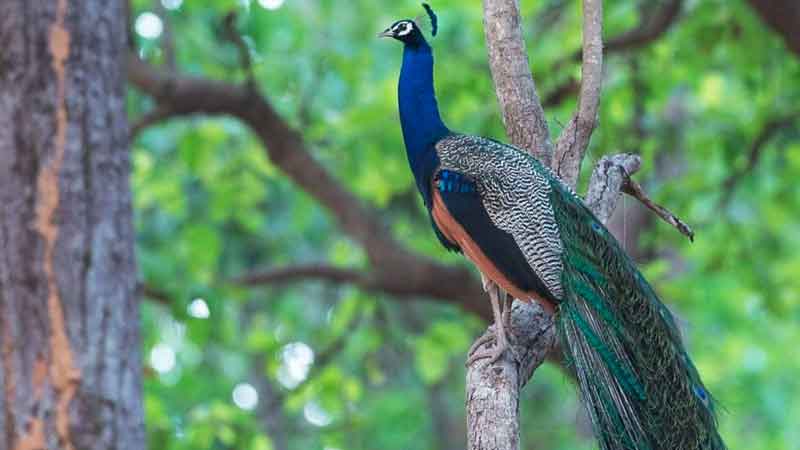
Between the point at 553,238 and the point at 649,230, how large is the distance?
482 centimetres

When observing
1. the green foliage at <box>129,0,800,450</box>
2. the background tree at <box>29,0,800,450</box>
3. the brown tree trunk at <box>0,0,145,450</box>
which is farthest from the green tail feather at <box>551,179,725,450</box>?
the green foliage at <box>129,0,800,450</box>

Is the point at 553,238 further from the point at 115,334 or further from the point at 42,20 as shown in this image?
the point at 42,20

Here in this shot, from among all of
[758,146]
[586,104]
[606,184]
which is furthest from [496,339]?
[758,146]

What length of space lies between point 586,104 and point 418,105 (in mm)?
532

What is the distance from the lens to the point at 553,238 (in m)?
3.67

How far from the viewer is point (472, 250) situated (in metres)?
3.77

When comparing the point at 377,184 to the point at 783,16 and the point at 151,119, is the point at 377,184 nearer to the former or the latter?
the point at 151,119

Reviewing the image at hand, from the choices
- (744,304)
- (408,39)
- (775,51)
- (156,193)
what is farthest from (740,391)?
(408,39)

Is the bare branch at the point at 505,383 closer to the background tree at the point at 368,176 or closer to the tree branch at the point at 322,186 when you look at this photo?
the background tree at the point at 368,176

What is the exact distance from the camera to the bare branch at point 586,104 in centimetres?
402

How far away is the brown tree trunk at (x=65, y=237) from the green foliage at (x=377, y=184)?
6.64ft

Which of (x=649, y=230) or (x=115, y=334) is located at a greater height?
(x=649, y=230)

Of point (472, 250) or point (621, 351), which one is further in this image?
point (472, 250)

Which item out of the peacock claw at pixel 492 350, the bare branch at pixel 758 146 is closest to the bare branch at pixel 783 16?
the bare branch at pixel 758 146
